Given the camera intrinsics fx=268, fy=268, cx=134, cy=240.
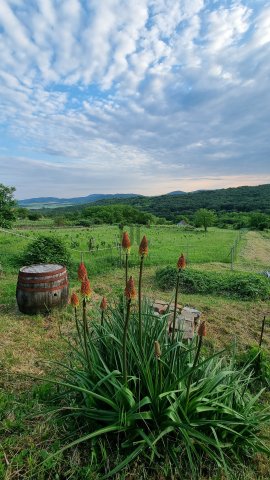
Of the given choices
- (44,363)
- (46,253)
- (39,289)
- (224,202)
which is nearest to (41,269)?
(39,289)

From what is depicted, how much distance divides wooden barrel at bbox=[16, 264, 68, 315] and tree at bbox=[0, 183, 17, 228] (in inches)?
176

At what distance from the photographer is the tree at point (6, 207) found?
9375mm

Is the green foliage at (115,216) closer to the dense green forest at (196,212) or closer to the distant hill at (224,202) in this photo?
the dense green forest at (196,212)

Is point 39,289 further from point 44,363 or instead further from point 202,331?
point 202,331

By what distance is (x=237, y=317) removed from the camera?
246 inches

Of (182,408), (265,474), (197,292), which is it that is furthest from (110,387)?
(197,292)

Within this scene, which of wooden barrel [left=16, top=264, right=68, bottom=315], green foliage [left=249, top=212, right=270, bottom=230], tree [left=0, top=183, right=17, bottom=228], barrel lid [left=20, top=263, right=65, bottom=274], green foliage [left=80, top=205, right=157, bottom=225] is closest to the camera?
wooden barrel [left=16, top=264, right=68, bottom=315]

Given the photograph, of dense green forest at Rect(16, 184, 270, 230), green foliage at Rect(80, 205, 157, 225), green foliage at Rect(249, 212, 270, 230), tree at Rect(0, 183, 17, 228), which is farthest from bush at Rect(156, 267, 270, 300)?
green foliage at Rect(80, 205, 157, 225)

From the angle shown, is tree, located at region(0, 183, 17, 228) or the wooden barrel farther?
tree, located at region(0, 183, 17, 228)

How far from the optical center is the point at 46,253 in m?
9.93

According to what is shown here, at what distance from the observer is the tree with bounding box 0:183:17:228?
30.8 ft

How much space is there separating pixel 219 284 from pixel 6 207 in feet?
25.3

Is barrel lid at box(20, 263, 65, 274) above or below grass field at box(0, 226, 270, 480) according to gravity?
above

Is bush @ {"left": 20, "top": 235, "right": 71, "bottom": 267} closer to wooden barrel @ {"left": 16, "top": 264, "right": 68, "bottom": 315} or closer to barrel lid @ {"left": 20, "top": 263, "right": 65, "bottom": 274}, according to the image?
barrel lid @ {"left": 20, "top": 263, "right": 65, "bottom": 274}
